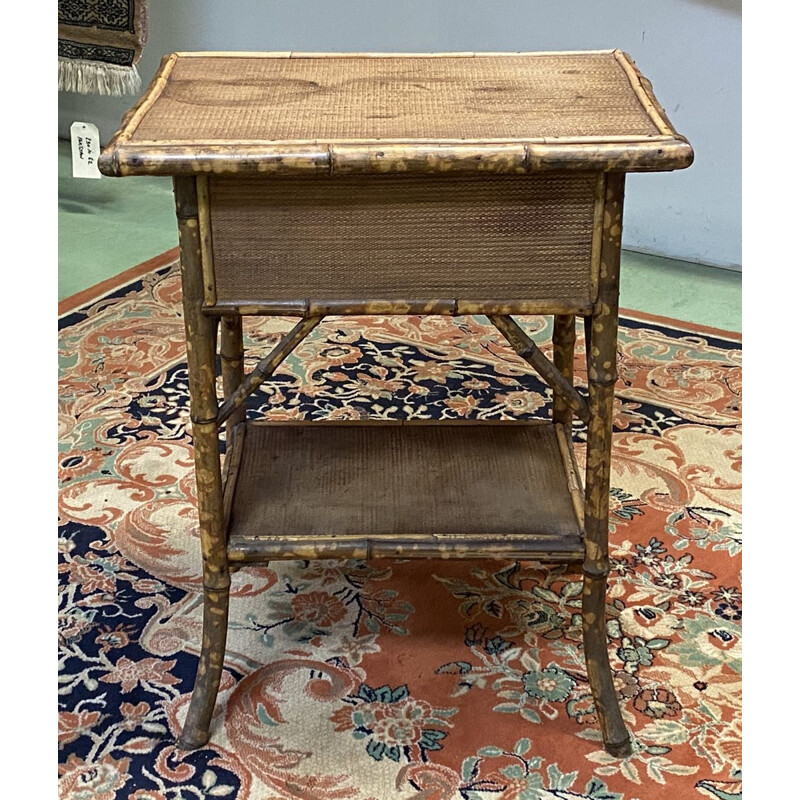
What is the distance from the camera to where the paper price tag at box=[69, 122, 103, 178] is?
2.65 meters

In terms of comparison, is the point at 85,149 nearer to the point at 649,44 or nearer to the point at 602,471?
the point at 649,44

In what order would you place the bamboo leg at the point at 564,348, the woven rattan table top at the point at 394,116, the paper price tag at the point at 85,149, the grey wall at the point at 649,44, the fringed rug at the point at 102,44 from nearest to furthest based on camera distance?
the woven rattan table top at the point at 394,116, the bamboo leg at the point at 564,348, the paper price tag at the point at 85,149, the grey wall at the point at 649,44, the fringed rug at the point at 102,44

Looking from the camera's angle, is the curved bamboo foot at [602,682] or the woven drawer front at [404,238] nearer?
the woven drawer front at [404,238]

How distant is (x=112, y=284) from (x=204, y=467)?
172 centimetres

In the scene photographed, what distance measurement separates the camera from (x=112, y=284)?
9.48ft

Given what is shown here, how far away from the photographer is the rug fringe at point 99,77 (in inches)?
125

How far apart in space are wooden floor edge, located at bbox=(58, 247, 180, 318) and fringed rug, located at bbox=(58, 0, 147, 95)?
55cm

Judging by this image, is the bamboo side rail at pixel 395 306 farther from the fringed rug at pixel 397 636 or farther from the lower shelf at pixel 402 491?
the fringed rug at pixel 397 636

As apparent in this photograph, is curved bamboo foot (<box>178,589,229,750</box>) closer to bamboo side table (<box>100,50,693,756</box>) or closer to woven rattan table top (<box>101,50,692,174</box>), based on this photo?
bamboo side table (<box>100,50,693,756</box>)

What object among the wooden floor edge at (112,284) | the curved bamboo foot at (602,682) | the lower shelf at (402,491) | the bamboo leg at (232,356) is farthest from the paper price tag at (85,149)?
the curved bamboo foot at (602,682)

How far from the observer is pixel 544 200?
3.80ft

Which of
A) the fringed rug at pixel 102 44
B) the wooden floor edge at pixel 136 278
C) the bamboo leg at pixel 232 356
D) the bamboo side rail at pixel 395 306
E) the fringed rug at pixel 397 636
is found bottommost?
the fringed rug at pixel 397 636

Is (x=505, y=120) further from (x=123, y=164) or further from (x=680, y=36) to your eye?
(x=680, y=36)

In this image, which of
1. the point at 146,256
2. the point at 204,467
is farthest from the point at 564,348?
the point at 146,256
